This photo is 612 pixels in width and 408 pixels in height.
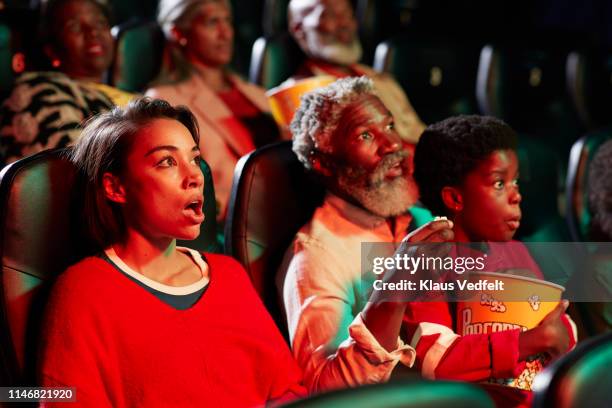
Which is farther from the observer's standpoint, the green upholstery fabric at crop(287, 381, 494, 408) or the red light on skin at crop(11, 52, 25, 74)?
the red light on skin at crop(11, 52, 25, 74)

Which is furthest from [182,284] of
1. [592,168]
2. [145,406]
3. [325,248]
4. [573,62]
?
[573,62]

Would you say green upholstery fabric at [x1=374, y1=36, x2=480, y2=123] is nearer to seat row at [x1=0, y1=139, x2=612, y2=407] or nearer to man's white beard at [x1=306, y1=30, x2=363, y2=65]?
man's white beard at [x1=306, y1=30, x2=363, y2=65]

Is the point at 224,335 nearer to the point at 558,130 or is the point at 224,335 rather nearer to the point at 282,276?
the point at 282,276

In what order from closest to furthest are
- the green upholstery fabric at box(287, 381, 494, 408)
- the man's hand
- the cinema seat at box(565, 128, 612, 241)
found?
the green upholstery fabric at box(287, 381, 494, 408), the man's hand, the cinema seat at box(565, 128, 612, 241)

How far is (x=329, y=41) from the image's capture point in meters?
3.05

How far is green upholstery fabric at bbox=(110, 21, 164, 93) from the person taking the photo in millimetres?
2807


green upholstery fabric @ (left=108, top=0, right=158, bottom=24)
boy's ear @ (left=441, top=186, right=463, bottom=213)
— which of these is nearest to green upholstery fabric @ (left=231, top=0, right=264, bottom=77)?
green upholstery fabric @ (left=108, top=0, right=158, bottom=24)

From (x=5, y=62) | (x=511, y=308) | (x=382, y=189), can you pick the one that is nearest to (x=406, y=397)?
(x=511, y=308)

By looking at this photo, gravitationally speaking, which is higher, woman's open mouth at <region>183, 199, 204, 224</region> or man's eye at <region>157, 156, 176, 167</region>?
man's eye at <region>157, 156, 176, 167</region>

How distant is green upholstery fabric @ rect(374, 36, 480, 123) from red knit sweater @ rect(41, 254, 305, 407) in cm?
174

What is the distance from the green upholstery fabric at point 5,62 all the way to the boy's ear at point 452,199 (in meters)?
1.03

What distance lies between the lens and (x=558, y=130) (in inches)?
133

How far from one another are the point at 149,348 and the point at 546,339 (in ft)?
1.93

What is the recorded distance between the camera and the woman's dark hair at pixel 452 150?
1.77 metres
